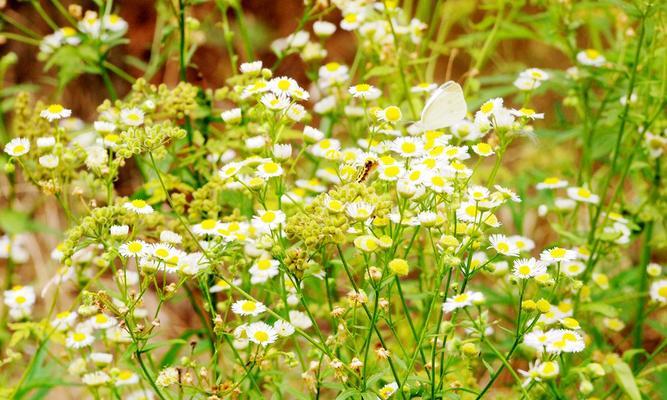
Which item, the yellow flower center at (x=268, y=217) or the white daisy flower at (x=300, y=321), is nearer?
the yellow flower center at (x=268, y=217)

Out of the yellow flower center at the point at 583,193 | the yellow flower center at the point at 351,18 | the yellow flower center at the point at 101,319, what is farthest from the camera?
A: the yellow flower center at the point at 351,18

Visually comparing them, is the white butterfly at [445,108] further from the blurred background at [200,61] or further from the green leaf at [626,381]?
the blurred background at [200,61]

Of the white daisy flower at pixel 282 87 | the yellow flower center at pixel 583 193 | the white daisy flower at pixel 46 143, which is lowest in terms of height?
the yellow flower center at pixel 583 193

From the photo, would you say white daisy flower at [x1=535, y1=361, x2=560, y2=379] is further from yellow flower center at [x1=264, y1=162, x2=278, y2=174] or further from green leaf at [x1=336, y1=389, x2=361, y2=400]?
yellow flower center at [x1=264, y1=162, x2=278, y2=174]

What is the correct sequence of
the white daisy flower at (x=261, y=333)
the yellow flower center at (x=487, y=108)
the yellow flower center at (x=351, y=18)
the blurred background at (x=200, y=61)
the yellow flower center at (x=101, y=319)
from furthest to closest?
the blurred background at (x=200, y=61), the yellow flower center at (x=351, y=18), the yellow flower center at (x=101, y=319), the yellow flower center at (x=487, y=108), the white daisy flower at (x=261, y=333)

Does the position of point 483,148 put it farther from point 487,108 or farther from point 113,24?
point 113,24

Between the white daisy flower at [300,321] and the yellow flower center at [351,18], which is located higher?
the yellow flower center at [351,18]

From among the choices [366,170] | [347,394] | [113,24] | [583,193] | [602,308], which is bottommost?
[602,308]

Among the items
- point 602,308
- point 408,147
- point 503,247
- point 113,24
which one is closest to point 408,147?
point 408,147

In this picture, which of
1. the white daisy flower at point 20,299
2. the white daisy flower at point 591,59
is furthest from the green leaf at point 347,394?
the white daisy flower at point 591,59

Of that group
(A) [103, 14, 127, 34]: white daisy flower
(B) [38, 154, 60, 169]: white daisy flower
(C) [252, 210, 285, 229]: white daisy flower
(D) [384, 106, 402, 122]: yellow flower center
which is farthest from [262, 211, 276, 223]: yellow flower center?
(A) [103, 14, 127, 34]: white daisy flower
